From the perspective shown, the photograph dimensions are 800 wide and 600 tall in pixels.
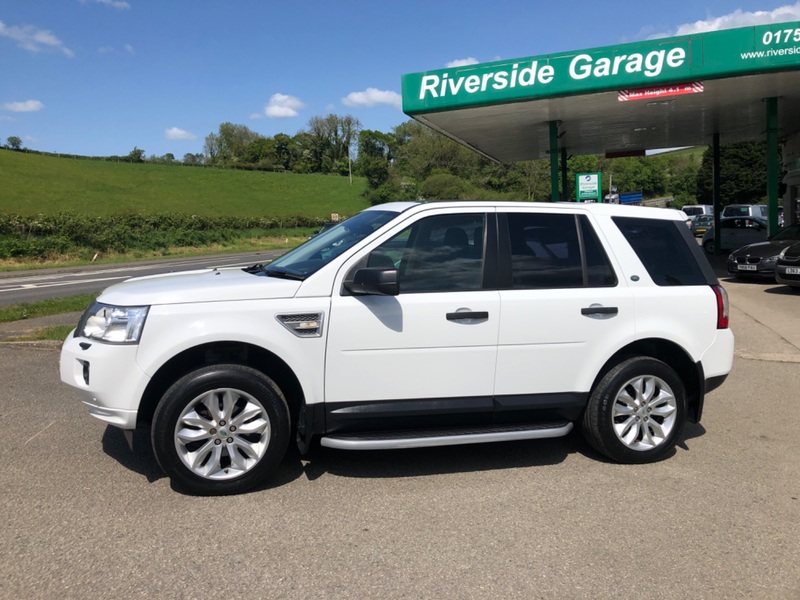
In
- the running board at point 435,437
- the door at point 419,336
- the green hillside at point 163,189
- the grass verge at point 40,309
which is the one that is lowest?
the running board at point 435,437

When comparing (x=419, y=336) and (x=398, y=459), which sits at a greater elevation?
(x=419, y=336)

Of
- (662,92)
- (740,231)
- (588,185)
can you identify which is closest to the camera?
(662,92)

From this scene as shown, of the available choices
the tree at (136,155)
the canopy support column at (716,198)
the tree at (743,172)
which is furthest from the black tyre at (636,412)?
the tree at (136,155)

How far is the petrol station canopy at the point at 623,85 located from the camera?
1400 centimetres

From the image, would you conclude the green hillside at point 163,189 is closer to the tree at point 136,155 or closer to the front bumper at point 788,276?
the tree at point 136,155

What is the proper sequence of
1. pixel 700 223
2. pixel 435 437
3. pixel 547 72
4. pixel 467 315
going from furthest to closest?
pixel 700 223
pixel 547 72
pixel 467 315
pixel 435 437

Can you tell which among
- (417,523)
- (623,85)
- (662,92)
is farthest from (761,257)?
(417,523)

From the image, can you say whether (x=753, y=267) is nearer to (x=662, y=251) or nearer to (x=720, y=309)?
(x=720, y=309)

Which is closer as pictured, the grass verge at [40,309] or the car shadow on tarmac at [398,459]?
the car shadow on tarmac at [398,459]

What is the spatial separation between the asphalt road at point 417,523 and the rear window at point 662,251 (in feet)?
4.48

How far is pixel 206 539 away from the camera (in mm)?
3641

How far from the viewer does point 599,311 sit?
4688mm

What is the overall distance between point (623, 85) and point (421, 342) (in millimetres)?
12578

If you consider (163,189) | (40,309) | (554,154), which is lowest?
(40,309)
